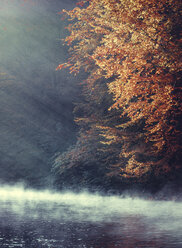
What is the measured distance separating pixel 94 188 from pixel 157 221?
9960 millimetres

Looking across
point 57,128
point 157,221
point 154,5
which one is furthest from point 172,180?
point 57,128

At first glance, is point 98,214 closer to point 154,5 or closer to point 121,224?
point 121,224

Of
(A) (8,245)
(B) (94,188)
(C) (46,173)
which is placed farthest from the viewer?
(C) (46,173)

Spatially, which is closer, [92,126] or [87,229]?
[87,229]

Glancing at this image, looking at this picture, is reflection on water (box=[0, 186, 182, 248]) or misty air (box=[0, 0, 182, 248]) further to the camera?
misty air (box=[0, 0, 182, 248])

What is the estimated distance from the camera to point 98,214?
40.3 ft

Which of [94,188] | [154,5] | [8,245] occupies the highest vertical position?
[154,5]

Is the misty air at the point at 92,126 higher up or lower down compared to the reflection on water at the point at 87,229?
higher up

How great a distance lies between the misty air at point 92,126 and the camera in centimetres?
1030

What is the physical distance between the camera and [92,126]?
19.0m

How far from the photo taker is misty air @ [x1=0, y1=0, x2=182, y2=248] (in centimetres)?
1030

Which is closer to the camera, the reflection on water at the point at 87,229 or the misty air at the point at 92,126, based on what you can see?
the reflection on water at the point at 87,229

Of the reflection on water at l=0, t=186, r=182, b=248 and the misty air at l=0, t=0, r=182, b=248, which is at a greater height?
the misty air at l=0, t=0, r=182, b=248

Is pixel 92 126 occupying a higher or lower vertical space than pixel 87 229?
higher
